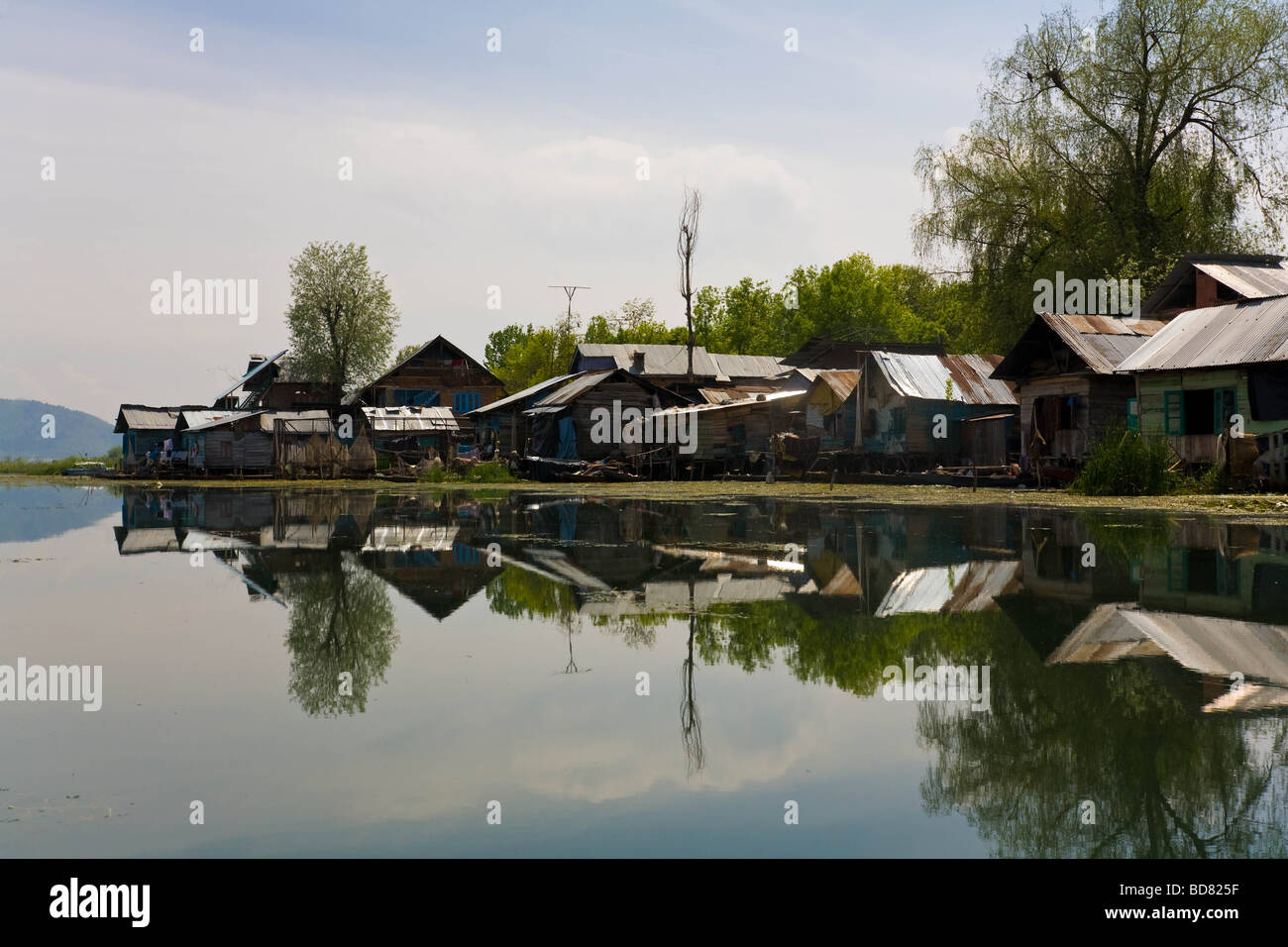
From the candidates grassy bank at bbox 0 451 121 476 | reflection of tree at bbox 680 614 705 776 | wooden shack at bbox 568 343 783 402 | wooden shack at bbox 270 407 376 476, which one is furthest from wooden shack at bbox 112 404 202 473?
reflection of tree at bbox 680 614 705 776

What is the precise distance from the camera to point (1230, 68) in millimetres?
38406

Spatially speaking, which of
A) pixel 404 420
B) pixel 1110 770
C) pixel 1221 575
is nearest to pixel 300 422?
pixel 404 420

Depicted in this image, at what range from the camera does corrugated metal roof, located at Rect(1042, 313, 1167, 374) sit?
32.3 meters

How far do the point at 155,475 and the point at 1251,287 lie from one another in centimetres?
5317

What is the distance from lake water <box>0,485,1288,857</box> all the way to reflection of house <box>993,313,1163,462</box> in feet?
66.5

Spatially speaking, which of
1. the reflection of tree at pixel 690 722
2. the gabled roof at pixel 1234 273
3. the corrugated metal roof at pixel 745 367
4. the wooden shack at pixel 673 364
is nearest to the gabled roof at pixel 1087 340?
the gabled roof at pixel 1234 273

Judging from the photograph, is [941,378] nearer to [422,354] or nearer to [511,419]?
[511,419]

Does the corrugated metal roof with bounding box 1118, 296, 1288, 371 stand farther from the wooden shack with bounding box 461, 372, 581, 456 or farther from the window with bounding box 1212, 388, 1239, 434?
the wooden shack with bounding box 461, 372, 581, 456

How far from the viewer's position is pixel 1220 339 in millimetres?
28641

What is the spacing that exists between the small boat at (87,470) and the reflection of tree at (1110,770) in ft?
236

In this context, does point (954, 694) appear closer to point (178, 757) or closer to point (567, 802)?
point (567, 802)

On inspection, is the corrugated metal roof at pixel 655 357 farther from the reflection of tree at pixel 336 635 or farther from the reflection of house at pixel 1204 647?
the reflection of house at pixel 1204 647

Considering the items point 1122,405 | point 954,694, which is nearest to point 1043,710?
point 954,694

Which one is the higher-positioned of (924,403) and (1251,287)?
(1251,287)
